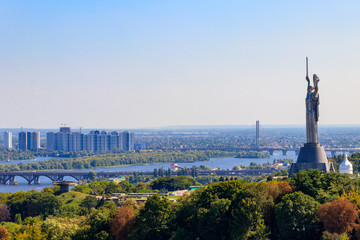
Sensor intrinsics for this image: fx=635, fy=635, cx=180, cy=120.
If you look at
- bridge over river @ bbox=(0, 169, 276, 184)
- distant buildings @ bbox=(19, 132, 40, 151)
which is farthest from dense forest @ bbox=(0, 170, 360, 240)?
distant buildings @ bbox=(19, 132, 40, 151)

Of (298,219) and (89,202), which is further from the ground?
(298,219)

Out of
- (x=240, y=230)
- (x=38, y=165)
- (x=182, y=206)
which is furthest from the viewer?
(x=38, y=165)

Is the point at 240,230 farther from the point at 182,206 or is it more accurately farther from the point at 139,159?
the point at 139,159

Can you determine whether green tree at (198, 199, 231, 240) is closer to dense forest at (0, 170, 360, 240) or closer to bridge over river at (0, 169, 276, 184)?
dense forest at (0, 170, 360, 240)

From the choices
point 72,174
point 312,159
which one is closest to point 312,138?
point 312,159

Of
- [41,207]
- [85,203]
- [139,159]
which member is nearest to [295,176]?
[85,203]

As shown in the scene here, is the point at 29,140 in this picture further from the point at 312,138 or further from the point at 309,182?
the point at 309,182
